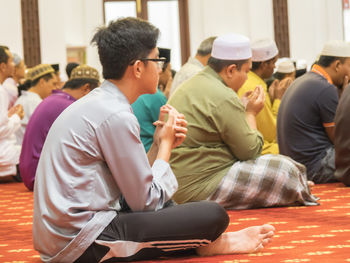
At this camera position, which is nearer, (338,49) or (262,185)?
(262,185)

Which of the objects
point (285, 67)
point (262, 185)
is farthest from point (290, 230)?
point (285, 67)

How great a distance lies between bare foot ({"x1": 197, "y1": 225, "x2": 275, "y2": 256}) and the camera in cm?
290

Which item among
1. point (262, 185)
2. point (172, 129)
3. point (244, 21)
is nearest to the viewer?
point (172, 129)

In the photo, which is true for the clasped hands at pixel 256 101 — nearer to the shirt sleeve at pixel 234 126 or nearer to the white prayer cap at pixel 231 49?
the white prayer cap at pixel 231 49

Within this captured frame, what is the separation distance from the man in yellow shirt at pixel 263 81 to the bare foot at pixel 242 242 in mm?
2818

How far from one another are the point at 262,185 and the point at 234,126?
0.43m

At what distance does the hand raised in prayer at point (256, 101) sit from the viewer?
4531mm

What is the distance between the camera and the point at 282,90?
6.92 m

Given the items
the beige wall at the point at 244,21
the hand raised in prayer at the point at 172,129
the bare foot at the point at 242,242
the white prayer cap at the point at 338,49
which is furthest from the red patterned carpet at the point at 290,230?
the beige wall at the point at 244,21

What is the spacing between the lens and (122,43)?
2.74 meters

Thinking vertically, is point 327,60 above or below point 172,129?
above

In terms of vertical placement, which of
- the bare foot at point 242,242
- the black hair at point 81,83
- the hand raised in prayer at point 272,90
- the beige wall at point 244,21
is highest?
the beige wall at point 244,21

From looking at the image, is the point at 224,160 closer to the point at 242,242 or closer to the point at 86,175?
the point at 242,242

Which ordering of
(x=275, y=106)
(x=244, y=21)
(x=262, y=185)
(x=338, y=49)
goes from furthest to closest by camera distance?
(x=244, y=21), (x=275, y=106), (x=338, y=49), (x=262, y=185)
